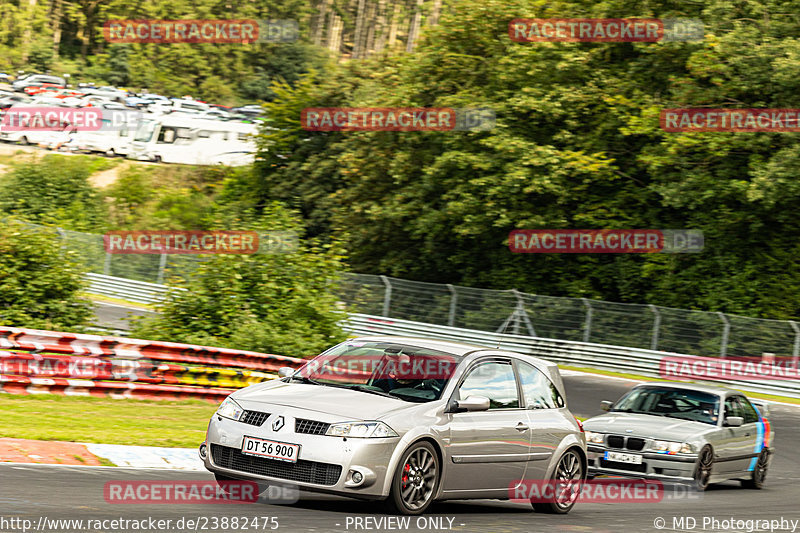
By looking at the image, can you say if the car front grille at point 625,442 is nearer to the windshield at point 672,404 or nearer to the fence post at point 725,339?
the windshield at point 672,404

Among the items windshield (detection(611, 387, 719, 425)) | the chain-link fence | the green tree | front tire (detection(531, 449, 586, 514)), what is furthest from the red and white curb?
the chain-link fence

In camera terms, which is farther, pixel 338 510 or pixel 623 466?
pixel 623 466

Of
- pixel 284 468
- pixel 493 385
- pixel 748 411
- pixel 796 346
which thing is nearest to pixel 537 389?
pixel 493 385

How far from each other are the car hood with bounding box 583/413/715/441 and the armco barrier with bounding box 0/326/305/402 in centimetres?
685

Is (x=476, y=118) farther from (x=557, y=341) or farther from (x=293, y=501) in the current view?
(x=293, y=501)

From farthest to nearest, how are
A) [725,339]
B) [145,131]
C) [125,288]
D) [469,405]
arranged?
[145,131] < [125,288] < [725,339] < [469,405]

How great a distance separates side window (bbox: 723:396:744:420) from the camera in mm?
13773

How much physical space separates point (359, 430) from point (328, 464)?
339mm

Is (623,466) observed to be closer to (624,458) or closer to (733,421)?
(624,458)

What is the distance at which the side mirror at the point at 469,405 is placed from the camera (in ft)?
26.9

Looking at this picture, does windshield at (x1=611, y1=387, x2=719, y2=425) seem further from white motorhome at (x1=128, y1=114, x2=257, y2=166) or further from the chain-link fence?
white motorhome at (x1=128, y1=114, x2=257, y2=166)

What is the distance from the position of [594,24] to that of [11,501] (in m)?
31.3

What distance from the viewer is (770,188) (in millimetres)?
29141

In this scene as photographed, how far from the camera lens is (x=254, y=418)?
777 centimetres
